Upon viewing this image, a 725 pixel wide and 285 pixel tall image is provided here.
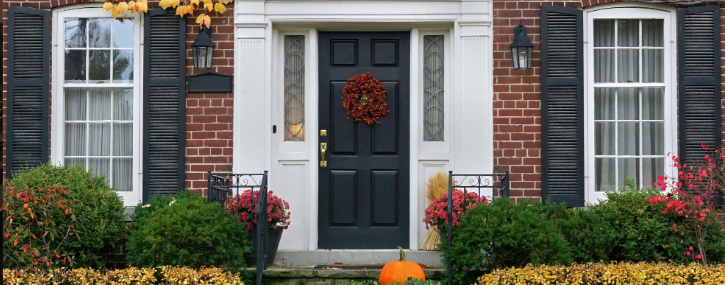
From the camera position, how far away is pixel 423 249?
5.93 meters

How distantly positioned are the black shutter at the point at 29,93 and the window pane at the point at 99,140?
38 cm

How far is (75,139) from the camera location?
6.01 m

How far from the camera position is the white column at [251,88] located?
19.0 feet

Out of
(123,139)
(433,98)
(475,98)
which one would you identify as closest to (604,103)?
(475,98)

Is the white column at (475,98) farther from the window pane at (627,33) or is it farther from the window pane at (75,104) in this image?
the window pane at (75,104)

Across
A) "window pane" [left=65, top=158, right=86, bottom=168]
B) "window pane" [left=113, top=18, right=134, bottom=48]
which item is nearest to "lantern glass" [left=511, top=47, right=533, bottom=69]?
"window pane" [left=113, top=18, right=134, bottom=48]

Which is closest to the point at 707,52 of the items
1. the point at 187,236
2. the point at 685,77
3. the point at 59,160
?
the point at 685,77

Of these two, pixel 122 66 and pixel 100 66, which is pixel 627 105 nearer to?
pixel 122 66

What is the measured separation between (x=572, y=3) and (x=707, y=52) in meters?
1.30

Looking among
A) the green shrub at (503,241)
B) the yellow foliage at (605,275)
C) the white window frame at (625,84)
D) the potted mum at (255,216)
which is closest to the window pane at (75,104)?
the potted mum at (255,216)

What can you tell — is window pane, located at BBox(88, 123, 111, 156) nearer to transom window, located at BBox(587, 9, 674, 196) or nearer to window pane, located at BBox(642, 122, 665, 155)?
transom window, located at BBox(587, 9, 674, 196)

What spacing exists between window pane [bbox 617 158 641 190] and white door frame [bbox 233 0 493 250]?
125cm

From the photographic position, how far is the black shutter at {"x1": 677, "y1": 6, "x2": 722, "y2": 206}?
5.72 m

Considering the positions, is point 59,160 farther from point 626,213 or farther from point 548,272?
point 626,213
